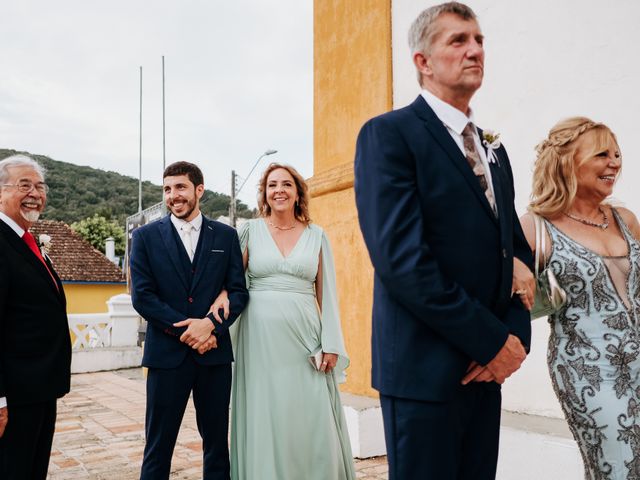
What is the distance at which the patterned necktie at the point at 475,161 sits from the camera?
1.84m

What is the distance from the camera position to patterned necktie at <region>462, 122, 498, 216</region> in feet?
6.03

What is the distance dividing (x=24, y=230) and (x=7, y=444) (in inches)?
39.6

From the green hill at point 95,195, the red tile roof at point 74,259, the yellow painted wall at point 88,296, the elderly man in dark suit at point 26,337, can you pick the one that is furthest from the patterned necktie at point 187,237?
the green hill at point 95,195

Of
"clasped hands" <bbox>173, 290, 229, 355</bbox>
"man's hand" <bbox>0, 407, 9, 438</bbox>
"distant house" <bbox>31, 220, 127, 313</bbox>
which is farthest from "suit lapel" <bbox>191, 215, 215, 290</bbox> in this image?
"distant house" <bbox>31, 220, 127, 313</bbox>

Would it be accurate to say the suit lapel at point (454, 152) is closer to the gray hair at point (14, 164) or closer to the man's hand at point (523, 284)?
the man's hand at point (523, 284)

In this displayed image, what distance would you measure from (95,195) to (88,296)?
39.1m

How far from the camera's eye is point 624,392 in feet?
7.56

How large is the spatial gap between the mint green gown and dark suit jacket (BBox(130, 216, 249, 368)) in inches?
6.7

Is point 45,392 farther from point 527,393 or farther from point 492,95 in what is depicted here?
point 492,95

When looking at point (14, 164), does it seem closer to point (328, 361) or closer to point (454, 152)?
point (328, 361)

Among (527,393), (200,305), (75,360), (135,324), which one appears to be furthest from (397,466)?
(135,324)

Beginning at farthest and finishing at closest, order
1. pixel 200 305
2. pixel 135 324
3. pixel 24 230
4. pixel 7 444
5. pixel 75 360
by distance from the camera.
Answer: pixel 135 324 < pixel 75 360 < pixel 200 305 < pixel 24 230 < pixel 7 444

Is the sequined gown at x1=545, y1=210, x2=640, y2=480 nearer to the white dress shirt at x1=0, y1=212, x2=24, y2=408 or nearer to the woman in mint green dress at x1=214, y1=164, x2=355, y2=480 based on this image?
the woman in mint green dress at x1=214, y1=164, x2=355, y2=480

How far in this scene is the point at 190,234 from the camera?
3.76 m
